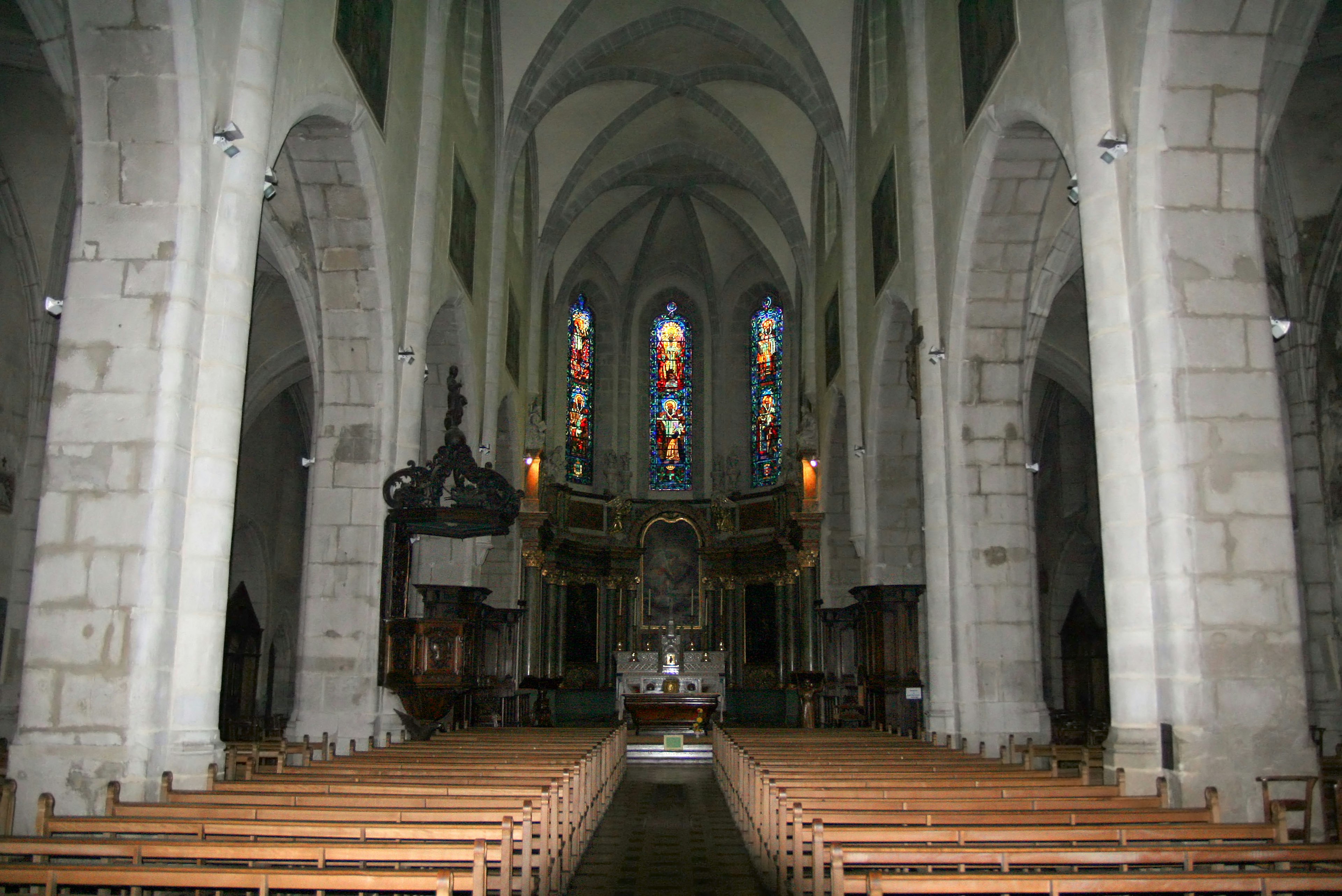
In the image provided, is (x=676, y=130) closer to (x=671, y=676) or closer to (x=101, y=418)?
(x=671, y=676)

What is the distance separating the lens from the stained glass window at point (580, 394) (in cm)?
3138

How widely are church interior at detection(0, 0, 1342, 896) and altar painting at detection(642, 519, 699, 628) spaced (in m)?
1.48

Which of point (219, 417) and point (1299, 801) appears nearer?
point (1299, 801)

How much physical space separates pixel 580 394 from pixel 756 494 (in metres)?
5.88

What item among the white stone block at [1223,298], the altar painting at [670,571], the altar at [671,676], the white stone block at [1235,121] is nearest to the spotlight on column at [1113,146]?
the white stone block at [1235,121]

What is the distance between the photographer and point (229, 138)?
8430mm

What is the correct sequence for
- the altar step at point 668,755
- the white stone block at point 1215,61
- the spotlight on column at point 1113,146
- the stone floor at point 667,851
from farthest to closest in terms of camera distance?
1. the altar step at point 668,755
2. the spotlight on column at point 1113,146
3. the white stone block at point 1215,61
4. the stone floor at point 667,851

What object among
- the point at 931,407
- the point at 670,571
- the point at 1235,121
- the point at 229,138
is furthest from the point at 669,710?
the point at 1235,121

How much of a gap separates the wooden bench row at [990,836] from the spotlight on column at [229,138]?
5.98 m

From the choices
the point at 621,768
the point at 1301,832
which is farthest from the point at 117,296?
the point at 621,768

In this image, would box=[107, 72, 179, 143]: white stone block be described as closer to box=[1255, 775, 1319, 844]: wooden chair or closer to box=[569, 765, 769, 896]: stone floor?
box=[569, 765, 769, 896]: stone floor

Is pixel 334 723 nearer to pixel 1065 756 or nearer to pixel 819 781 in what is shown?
pixel 819 781

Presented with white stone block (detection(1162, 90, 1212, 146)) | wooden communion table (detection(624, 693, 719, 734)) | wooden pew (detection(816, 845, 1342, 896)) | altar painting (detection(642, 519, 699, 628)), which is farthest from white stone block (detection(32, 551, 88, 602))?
altar painting (detection(642, 519, 699, 628))

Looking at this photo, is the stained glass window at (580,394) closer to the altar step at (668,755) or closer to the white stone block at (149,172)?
the altar step at (668,755)
